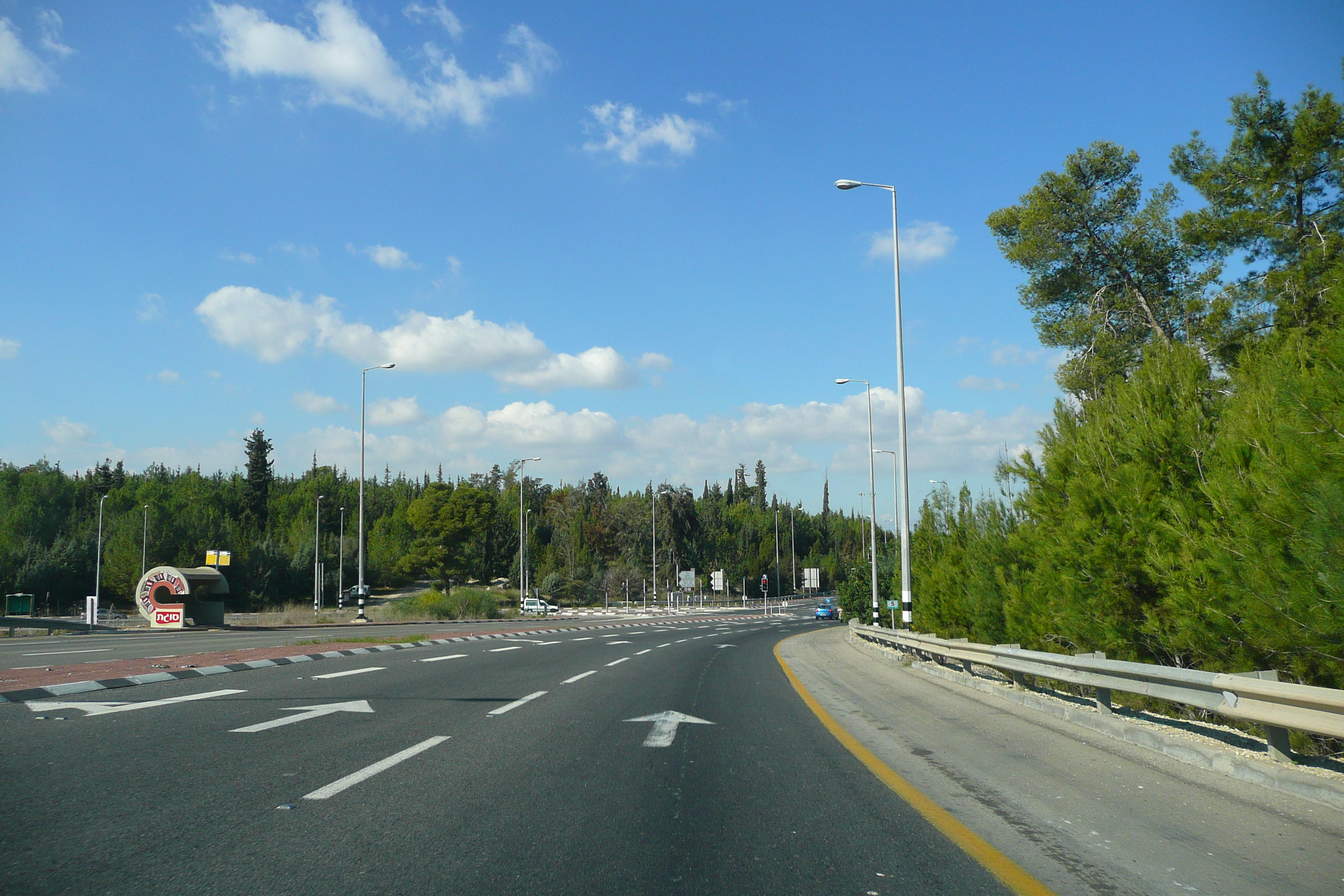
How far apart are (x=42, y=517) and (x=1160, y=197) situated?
8979 centimetres

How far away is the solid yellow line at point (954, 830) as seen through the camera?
416 centimetres

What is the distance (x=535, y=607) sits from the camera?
67188mm

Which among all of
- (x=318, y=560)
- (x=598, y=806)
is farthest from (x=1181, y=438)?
(x=318, y=560)

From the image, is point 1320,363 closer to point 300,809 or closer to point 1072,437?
point 1072,437

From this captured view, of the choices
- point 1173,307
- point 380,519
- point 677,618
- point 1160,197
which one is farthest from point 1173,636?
point 380,519

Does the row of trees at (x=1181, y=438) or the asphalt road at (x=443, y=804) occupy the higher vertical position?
the row of trees at (x=1181, y=438)

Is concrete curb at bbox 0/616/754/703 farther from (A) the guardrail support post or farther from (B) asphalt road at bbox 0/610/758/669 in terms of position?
(A) the guardrail support post

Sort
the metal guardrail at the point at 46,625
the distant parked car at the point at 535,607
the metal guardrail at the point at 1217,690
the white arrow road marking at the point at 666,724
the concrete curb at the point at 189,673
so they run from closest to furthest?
the metal guardrail at the point at 1217,690 < the white arrow road marking at the point at 666,724 < the concrete curb at the point at 189,673 < the metal guardrail at the point at 46,625 < the distant parked car at the point at 535,607

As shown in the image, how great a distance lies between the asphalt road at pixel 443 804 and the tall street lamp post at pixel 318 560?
44.5 m

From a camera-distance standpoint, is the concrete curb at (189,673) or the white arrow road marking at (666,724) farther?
the concrete curb at (189,673)

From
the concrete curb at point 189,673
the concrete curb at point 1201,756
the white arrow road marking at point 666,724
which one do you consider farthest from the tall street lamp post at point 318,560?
the concrete curb at point 1201,756

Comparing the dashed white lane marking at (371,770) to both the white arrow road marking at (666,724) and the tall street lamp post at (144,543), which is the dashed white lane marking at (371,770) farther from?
the tall street lamp post at (144,543)

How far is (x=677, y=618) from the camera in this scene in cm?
6294

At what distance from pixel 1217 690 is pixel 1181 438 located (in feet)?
15.9
